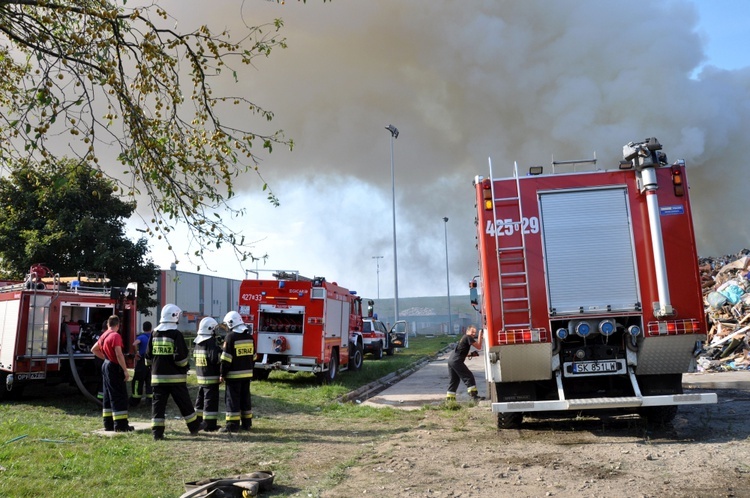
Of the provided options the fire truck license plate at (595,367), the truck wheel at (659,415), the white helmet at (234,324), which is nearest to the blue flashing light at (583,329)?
the fire truck license plate at (595,367)

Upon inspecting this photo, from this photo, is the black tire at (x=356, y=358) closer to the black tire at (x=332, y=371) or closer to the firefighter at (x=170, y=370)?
the black tire at (x=332, y=371)

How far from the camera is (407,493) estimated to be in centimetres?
550

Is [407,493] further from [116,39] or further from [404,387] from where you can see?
[404,387]

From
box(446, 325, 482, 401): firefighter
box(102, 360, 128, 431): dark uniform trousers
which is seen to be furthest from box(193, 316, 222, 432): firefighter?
box(446, 325, 482, 401): firefighter

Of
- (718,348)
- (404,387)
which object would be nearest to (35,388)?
(404,387)

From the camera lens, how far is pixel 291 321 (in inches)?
615

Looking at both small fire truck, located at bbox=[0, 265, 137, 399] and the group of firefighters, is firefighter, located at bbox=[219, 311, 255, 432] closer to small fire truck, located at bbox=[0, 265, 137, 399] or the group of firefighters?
the group of firefighters

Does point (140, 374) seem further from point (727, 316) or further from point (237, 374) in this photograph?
point (727, 316)

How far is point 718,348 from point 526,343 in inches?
489

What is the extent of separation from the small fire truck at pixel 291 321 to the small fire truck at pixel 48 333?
3400 millimetres

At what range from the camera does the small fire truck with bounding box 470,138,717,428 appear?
759 cm

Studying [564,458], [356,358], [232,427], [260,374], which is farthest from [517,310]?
[356,358]

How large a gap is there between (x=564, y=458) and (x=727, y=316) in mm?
14801

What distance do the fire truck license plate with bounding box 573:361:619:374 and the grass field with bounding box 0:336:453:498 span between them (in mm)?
2706
